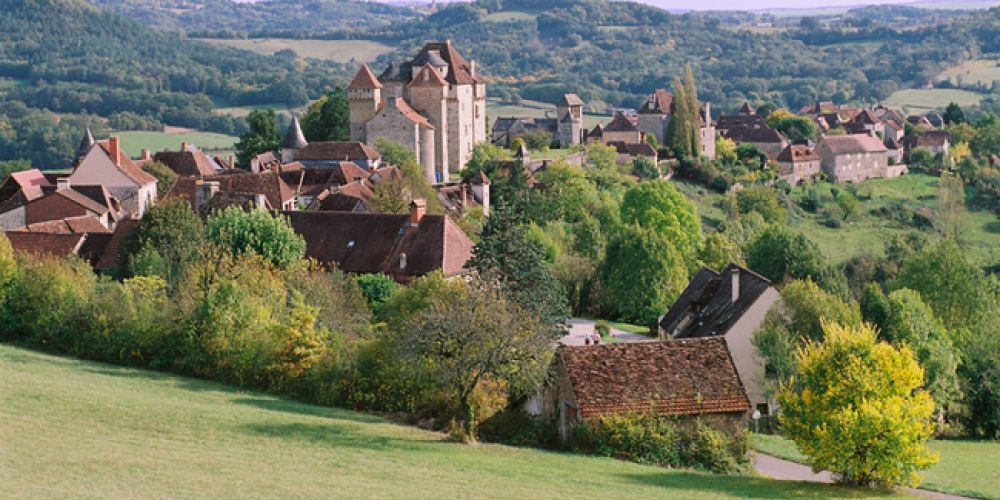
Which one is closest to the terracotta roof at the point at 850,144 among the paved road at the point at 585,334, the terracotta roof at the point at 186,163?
the terracotta roof at the point at 186,163

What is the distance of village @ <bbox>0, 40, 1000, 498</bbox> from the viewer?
31.0 m

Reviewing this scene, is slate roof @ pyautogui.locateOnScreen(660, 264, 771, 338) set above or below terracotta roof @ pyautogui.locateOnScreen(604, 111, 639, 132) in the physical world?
above

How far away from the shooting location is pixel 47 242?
48938 millimetres

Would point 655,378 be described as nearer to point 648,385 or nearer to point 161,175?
point 648,385

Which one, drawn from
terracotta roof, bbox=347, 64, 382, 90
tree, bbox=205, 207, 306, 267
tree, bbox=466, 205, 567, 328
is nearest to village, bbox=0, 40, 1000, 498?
terracotta roof, bbox=347, 64, 382, 90

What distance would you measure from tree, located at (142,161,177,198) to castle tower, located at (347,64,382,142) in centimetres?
1239

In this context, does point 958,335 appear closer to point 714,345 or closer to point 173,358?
point 714,345

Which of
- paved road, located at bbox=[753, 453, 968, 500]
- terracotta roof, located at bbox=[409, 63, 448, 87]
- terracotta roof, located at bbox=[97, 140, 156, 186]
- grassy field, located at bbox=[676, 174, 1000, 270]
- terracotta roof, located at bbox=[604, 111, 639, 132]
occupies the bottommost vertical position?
grassy field, located at bbox=[676, 174, 1000, 270]

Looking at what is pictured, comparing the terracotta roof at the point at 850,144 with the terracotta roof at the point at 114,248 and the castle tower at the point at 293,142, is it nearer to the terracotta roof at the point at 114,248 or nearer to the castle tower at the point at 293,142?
the castle tower at the point at 293,142

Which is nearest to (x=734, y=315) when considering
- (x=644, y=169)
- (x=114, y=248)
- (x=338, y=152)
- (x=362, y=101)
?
(x=114, y=248)

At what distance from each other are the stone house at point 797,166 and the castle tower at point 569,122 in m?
17.6

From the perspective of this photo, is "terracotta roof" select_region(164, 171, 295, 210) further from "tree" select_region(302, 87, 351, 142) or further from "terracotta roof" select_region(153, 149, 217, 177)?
"tree" select_region(302, 87, 351, 142)

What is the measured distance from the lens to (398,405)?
3172 centimetres

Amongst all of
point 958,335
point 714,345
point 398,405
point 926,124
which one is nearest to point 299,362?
point 398,405
